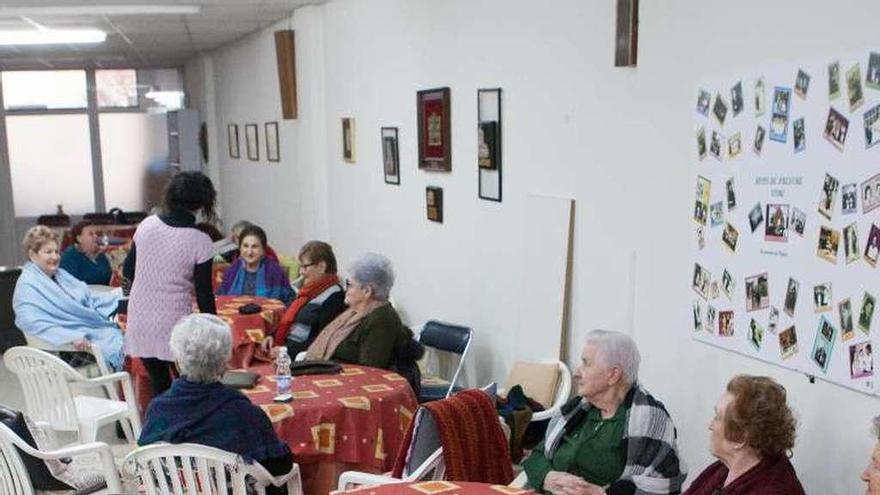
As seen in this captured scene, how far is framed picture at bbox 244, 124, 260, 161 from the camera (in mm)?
8969

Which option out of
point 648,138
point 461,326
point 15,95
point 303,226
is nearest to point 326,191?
point 303,226

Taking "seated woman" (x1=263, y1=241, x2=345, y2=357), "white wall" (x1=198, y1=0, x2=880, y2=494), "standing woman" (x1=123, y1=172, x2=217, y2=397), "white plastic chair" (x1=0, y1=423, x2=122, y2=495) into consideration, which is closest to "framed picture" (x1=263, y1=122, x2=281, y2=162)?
"white wall" (x1=198, y1=0, x2=880, y2=494)

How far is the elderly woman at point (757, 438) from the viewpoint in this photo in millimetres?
2260

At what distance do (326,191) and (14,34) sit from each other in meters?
3.48

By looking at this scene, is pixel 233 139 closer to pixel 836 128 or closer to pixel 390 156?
pixel 390 156

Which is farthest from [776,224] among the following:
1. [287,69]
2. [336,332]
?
[287,69]

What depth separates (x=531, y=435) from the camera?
12.2ft

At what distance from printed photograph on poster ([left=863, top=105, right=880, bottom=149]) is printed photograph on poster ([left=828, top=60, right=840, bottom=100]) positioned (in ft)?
0.42

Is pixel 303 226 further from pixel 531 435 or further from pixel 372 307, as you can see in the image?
pixel 531 435

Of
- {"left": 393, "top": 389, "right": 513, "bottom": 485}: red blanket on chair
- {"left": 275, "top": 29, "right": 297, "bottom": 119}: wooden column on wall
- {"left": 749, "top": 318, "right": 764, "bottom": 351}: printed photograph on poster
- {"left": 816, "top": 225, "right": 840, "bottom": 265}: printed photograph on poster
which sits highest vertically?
{"left": 275, "top": 29, "right": 297, "bottom": 119}: wooden column on wall

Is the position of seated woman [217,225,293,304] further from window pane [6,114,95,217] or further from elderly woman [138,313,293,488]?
window pane [6,114,95,217]

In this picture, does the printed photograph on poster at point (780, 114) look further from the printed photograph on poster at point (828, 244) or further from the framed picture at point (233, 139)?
the framed picture at point (233, 139)

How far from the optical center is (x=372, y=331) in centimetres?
405

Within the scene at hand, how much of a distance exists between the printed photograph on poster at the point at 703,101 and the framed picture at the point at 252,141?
21.5ft
